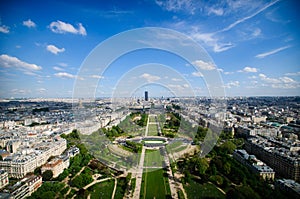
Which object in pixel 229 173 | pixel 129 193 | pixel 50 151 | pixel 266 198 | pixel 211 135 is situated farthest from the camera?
pixel 211 135

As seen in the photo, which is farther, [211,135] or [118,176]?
[211,135]

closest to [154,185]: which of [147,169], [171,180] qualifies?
[171,180]

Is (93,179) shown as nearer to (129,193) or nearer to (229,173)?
(129,193)

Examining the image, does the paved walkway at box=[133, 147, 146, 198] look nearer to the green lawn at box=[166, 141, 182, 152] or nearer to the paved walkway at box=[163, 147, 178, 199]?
the paved walkway at box=[163, 147, 178, 199]

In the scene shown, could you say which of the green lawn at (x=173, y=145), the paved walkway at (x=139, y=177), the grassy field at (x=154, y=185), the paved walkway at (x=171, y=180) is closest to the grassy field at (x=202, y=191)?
the paved walkway at (x=171, y=180)

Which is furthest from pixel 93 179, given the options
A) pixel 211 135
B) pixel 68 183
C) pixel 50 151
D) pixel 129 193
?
pixel 211 135

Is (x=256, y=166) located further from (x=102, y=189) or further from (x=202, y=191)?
(x=102, y=189)
